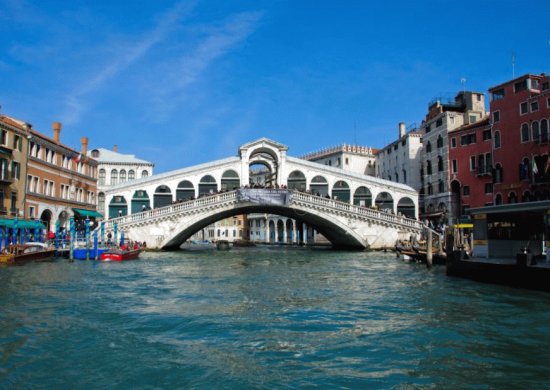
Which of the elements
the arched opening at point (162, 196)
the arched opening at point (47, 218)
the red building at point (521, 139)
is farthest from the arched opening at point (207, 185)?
the red building at point (521, 139)

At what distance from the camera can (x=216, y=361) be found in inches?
241

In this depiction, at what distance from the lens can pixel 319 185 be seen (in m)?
35.0

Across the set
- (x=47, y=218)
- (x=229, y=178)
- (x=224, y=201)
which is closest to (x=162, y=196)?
(x=229, y=178)

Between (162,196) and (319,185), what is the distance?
1112 cm

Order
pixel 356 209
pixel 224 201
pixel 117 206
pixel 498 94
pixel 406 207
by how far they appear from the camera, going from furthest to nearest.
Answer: pixel 406 207 < pixel 117 206 < pixel 356 209 < pixel 498 94 < pixel 224 201

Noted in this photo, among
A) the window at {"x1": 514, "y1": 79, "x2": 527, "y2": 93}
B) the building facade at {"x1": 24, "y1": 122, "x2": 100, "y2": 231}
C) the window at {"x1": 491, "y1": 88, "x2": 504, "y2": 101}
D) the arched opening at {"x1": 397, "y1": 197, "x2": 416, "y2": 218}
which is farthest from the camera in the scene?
the arched opening at {"x1": 397, "y1": 197, "x2": 416, "y2": 218}

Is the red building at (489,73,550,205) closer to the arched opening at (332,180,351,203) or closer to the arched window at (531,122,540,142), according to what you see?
the arched window at (531,122,540,142)

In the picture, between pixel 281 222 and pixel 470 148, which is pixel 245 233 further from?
pixel 470 148

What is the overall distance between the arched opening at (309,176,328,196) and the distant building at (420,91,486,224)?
8664 millimetres

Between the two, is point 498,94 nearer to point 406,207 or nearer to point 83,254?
point 406,207

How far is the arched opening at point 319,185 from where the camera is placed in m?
34.9

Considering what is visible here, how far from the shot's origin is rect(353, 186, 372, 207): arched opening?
1396 inches

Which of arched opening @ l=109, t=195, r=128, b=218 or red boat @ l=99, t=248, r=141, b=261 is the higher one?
arched opening @ l=109, t=195, r=128, b=218

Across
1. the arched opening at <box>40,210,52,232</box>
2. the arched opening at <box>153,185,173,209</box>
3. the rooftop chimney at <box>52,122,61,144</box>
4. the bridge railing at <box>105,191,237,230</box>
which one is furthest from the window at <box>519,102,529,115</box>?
the rooftop chimney at <box>52,122,61,144</box>
